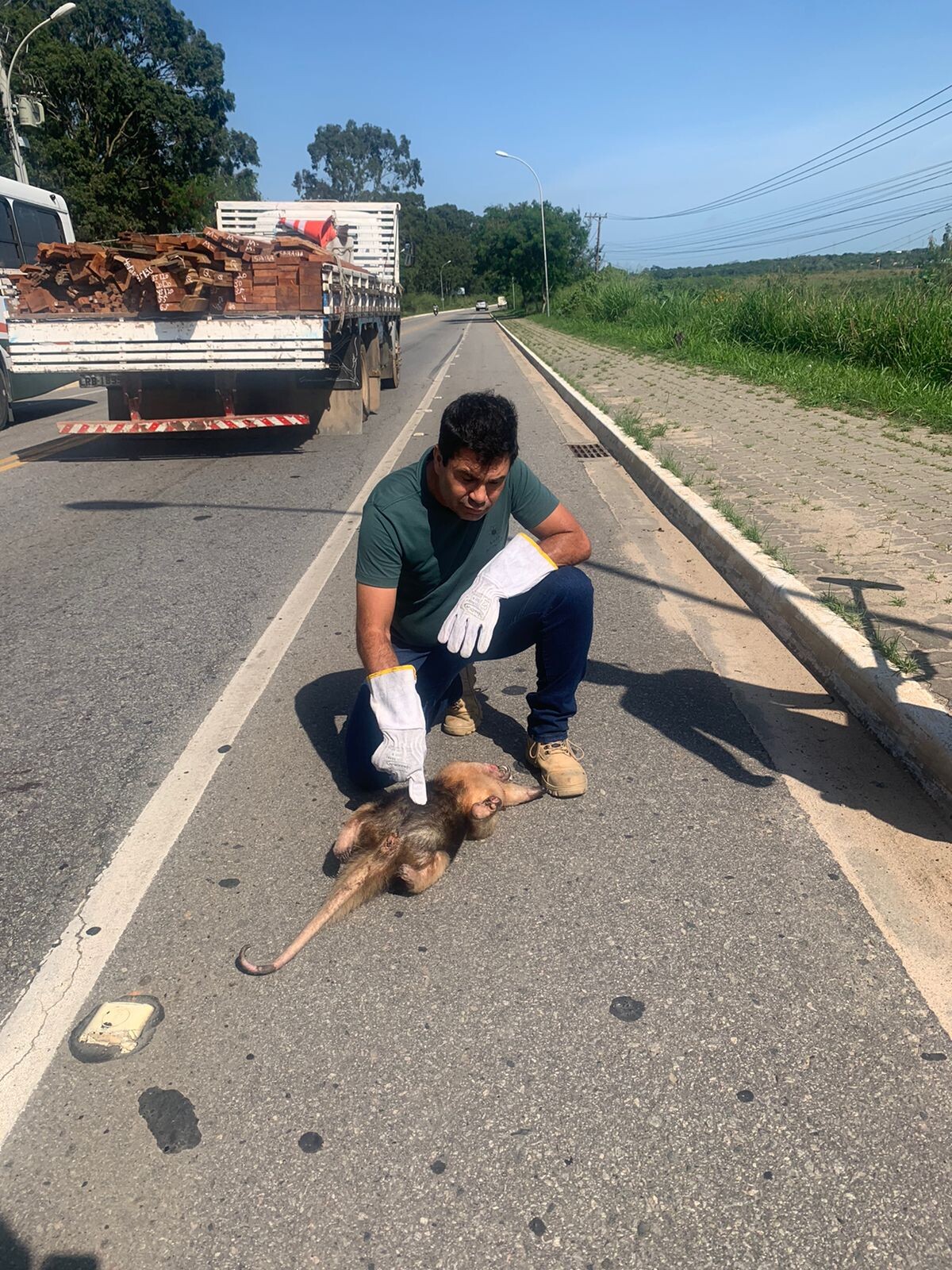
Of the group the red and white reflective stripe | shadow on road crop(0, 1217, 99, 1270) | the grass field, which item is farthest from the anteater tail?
the grass field

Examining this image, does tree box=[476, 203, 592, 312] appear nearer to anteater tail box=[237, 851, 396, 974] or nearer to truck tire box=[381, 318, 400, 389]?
truck tire box=[381, 318, 400, 389]

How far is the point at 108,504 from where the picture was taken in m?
8.34

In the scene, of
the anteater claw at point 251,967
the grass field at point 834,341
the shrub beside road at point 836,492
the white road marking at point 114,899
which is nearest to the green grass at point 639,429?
the shrub beside road at point 836,492

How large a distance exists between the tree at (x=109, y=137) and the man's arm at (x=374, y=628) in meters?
40.4

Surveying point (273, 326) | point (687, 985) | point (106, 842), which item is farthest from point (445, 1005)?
point (273, 326)

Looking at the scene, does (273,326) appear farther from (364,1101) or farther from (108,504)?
(364,1101)

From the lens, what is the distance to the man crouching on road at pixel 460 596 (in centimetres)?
313

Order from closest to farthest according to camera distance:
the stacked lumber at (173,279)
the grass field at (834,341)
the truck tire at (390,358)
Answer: the stacked lumber at (173,279)
the grass field at (834,341)
the truck tire at (390,358)

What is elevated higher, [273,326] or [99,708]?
[273,326]

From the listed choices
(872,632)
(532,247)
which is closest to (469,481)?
(872,632)

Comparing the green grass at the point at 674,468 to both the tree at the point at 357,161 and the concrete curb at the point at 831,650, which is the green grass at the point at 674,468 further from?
the tree at the point at 357,161

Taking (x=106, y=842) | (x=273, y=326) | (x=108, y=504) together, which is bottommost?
(x=108, y=504)

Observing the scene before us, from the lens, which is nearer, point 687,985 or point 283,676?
point 687,985

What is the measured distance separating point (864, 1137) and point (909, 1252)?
0.86 feet
